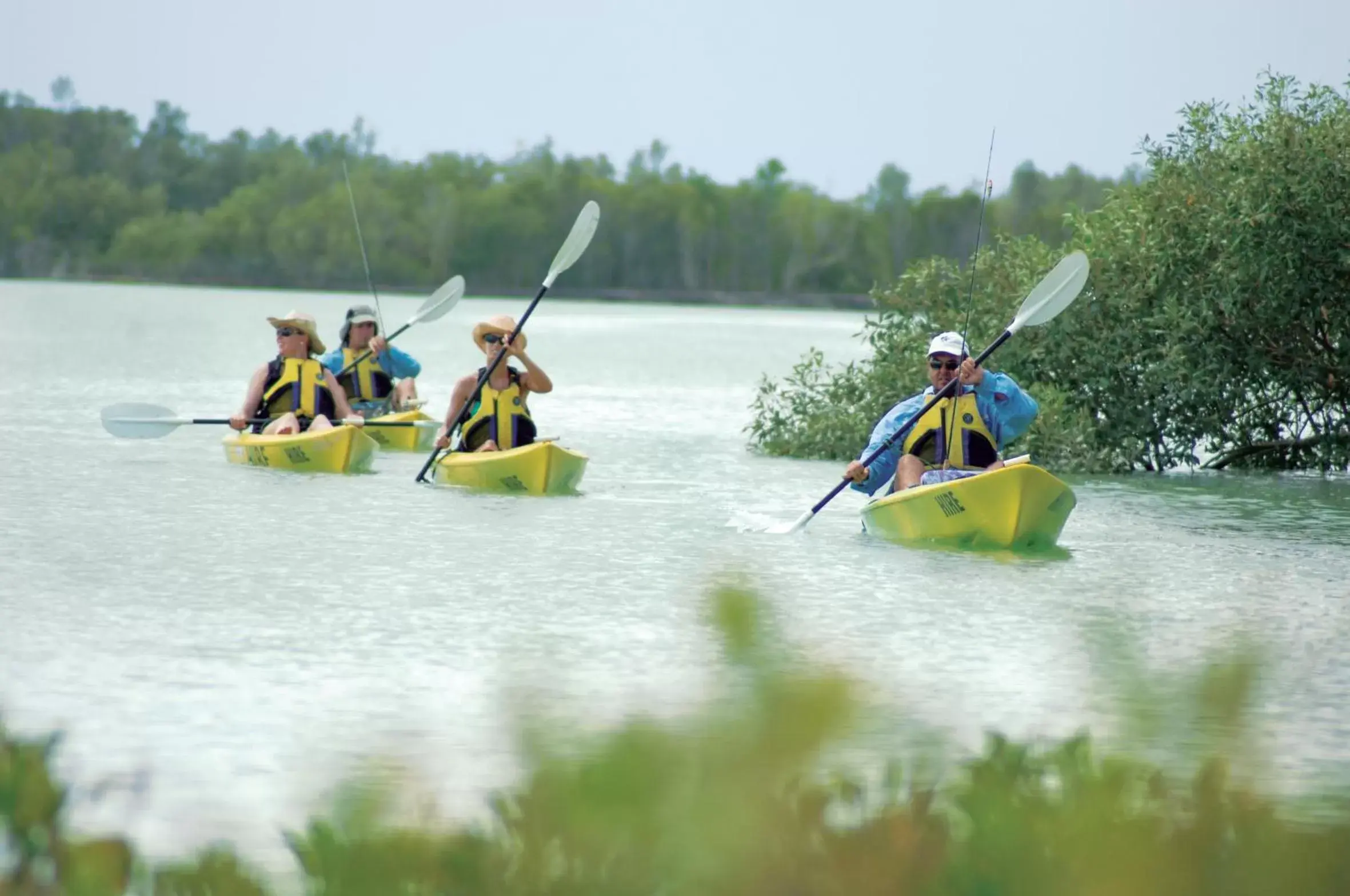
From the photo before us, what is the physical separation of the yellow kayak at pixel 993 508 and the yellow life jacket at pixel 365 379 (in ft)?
24.5

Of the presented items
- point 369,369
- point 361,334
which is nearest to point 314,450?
point 361,334

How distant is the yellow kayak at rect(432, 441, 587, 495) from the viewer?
570 inches

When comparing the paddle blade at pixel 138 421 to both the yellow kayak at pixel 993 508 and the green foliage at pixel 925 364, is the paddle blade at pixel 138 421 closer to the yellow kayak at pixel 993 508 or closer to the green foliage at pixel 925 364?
the green foliage at pixel 925 364

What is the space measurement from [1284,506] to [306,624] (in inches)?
386

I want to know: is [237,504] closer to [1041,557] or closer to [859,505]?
[859,505]

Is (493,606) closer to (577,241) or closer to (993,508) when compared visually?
(993,508)

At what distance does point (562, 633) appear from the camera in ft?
29.3

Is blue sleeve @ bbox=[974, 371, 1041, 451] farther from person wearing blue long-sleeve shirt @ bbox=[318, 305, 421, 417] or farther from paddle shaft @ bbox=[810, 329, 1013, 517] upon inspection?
person wearing blue long-sleeve shirt @ bbox=[318, 305, 421, 417]

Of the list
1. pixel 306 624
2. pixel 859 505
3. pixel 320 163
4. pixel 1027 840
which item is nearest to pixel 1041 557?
pixel 859 505

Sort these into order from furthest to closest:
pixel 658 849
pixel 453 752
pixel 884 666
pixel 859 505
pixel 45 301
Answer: pixel 45 301 → pixel 859 505 → pixel 884 666 → pixel 453 752 → pixel 658 849

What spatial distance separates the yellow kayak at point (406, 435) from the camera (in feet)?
60.1

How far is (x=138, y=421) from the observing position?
17719 mm

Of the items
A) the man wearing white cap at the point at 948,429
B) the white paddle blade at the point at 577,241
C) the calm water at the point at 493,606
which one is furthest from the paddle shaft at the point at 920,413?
the white paddle blade at the point at 577,241

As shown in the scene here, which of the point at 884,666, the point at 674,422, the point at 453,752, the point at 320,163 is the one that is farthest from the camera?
the point at 320,163
